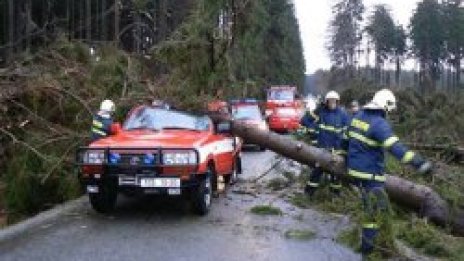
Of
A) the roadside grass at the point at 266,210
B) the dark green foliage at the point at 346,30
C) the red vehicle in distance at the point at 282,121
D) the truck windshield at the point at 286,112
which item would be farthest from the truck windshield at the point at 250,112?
the dark green foliage at the point at 346,30

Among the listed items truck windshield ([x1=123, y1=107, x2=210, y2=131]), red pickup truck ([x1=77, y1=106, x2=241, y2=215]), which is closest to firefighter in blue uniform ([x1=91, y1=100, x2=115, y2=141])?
truck windshield ([x1=123, y1=107, x2=210, y2=131])

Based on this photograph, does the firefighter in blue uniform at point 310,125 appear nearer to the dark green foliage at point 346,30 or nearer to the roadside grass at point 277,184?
the roadside grass at point 277,184

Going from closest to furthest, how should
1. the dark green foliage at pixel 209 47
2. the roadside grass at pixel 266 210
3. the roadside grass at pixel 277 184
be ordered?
the roadside grass at pixel 266 210
the roadside grass at pixel 277 184
the dark green foliage at pixel 209 47

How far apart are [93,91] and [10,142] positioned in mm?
1892

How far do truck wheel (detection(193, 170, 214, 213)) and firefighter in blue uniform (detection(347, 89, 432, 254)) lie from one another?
257cm

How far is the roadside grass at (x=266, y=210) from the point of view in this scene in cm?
1135

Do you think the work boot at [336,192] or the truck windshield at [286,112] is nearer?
the work boot at [336,192]

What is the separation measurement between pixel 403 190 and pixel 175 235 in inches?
127

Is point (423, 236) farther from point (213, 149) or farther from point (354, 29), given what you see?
point (354, 29)

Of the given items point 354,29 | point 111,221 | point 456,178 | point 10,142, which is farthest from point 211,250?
point 354,29

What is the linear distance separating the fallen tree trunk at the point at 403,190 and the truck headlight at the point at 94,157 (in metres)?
3.37

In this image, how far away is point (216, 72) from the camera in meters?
15.4

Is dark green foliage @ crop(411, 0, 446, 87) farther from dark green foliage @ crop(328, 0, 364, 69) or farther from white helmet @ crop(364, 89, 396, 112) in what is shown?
white helmet @ crop(364, 89, 396, 112)

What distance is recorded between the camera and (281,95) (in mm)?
41062
